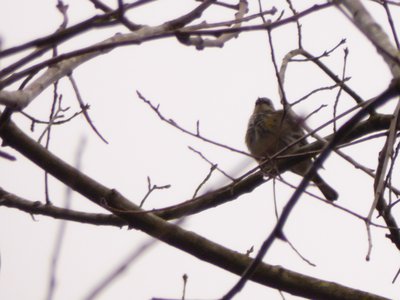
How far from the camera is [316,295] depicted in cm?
325

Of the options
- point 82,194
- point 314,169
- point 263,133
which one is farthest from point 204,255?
point 263,133

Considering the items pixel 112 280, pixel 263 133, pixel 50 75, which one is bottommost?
pixel 112 280

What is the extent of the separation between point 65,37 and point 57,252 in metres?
0.53

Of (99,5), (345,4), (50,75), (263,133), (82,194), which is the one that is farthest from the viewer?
(263,133)

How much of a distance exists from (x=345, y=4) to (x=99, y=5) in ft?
4.51

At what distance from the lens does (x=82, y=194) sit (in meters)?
3.78

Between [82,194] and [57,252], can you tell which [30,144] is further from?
[57,252]

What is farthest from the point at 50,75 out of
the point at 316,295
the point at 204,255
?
the point at 316,295

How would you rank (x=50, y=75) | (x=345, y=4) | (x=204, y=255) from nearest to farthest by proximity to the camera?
1. (x=345, y=4)
2. (x=50, y=75)
3. (x=204, y=255)

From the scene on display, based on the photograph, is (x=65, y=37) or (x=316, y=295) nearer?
(x=65, y=37)

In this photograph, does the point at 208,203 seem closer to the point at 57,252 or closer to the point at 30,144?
the point at 30,144

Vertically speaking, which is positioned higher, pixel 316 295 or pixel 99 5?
pixel 99 5

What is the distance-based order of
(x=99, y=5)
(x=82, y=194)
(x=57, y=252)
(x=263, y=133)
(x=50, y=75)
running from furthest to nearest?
(x=263, y=133) → (x=82, y=194) → (x=99, y=5) → (x=50, y=75) → (x=57, y=252)

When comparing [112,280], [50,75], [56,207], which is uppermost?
[56,207]
